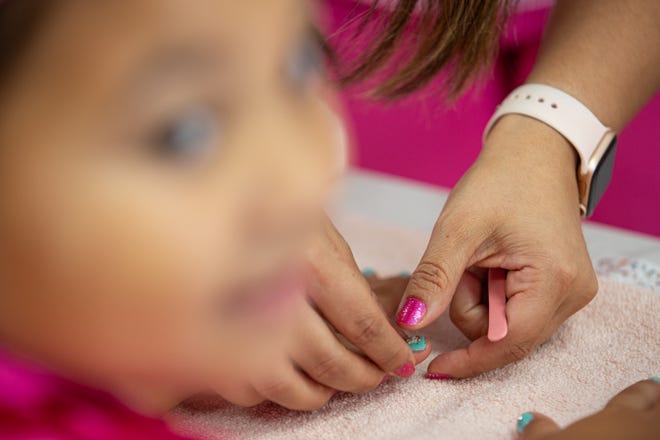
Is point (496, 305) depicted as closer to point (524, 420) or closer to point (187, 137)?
point (524, 420)

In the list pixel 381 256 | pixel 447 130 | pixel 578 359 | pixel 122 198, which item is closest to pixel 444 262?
pixel 578 359

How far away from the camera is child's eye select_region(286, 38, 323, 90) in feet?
1.01

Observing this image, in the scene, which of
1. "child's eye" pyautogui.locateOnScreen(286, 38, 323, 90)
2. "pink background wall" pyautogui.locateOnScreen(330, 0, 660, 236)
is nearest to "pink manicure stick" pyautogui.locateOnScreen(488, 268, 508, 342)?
"child's eye" pyautogui.locateOnScreen(286, 38, 323, 90)

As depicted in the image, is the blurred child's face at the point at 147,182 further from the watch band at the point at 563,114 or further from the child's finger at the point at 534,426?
the watch band at the point at 563,114

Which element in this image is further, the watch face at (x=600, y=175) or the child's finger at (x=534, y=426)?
the watch face at (x=600, y=175)

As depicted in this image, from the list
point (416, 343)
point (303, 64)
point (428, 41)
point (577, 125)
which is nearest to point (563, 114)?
point (577, 125)

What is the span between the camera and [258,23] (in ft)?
0.95

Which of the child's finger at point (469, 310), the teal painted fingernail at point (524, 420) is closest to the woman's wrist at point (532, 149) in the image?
the child's finger at point (469, 310)

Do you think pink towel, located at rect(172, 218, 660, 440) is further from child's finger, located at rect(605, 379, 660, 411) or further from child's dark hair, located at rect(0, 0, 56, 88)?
child's dark hair, located at rect(0, 0, 56, 88)

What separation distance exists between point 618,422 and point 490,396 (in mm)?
114

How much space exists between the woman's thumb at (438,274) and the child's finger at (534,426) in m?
0.10

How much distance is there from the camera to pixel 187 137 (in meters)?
0.27

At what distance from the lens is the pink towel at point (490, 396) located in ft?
1.87

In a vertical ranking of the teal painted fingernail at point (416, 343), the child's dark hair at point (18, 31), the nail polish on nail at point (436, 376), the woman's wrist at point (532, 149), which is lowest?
the nail polish on nail at point (436, 376)
